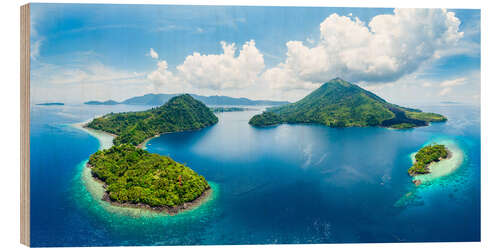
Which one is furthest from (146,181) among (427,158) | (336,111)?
(336,111)

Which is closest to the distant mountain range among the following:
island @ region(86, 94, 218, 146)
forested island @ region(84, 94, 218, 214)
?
island @ region(86, 94, 218, 146)

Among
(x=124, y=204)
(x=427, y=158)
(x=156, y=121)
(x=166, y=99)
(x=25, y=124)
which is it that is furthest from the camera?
(x=156, y=121)

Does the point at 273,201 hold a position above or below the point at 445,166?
below

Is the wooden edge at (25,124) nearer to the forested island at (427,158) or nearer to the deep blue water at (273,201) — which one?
the deep blue water at (273,201)

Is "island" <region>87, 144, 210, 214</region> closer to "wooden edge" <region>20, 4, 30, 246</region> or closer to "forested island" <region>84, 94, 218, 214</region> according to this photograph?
"forested island" <region>84, 94, 218, 214</region>

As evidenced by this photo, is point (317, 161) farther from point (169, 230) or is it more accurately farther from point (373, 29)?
point (169, 230)

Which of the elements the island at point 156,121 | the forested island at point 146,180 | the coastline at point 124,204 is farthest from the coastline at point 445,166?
the island at point 156,121

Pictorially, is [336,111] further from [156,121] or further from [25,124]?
[25,124]
